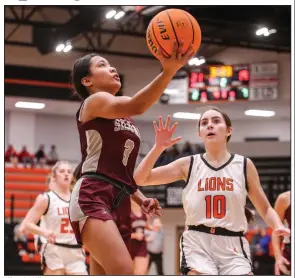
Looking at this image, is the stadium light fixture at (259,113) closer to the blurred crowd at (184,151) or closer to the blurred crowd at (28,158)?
the blurred crowd at (184,151)

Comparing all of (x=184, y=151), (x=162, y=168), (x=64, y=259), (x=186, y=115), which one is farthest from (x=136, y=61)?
(x=162, y=168)

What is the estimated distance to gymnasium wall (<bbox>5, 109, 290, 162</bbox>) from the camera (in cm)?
2281

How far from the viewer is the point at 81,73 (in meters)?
4.27

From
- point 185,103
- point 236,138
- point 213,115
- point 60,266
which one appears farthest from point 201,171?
point 236,138

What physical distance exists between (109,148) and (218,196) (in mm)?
1098

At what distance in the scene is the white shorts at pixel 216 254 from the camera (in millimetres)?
4605

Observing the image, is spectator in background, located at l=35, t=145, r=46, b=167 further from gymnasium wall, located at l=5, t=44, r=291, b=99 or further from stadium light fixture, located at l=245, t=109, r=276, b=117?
stadium light fixture, located at l=245, t=109, r=276, b=117

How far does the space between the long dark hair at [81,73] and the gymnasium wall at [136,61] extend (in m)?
15.6

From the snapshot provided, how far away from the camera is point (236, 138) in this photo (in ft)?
77.7

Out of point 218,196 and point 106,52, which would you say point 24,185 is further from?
point 218,196

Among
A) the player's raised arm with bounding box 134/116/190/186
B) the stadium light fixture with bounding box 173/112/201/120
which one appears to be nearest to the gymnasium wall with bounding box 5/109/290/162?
the stadium light fixture with bounding box 173/112/201/120

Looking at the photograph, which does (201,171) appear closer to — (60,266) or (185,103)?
(60,266)

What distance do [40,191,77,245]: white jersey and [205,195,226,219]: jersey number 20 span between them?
3342mm

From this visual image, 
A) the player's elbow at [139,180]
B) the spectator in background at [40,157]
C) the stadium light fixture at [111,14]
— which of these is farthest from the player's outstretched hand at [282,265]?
the spectator in background at [40,157]
